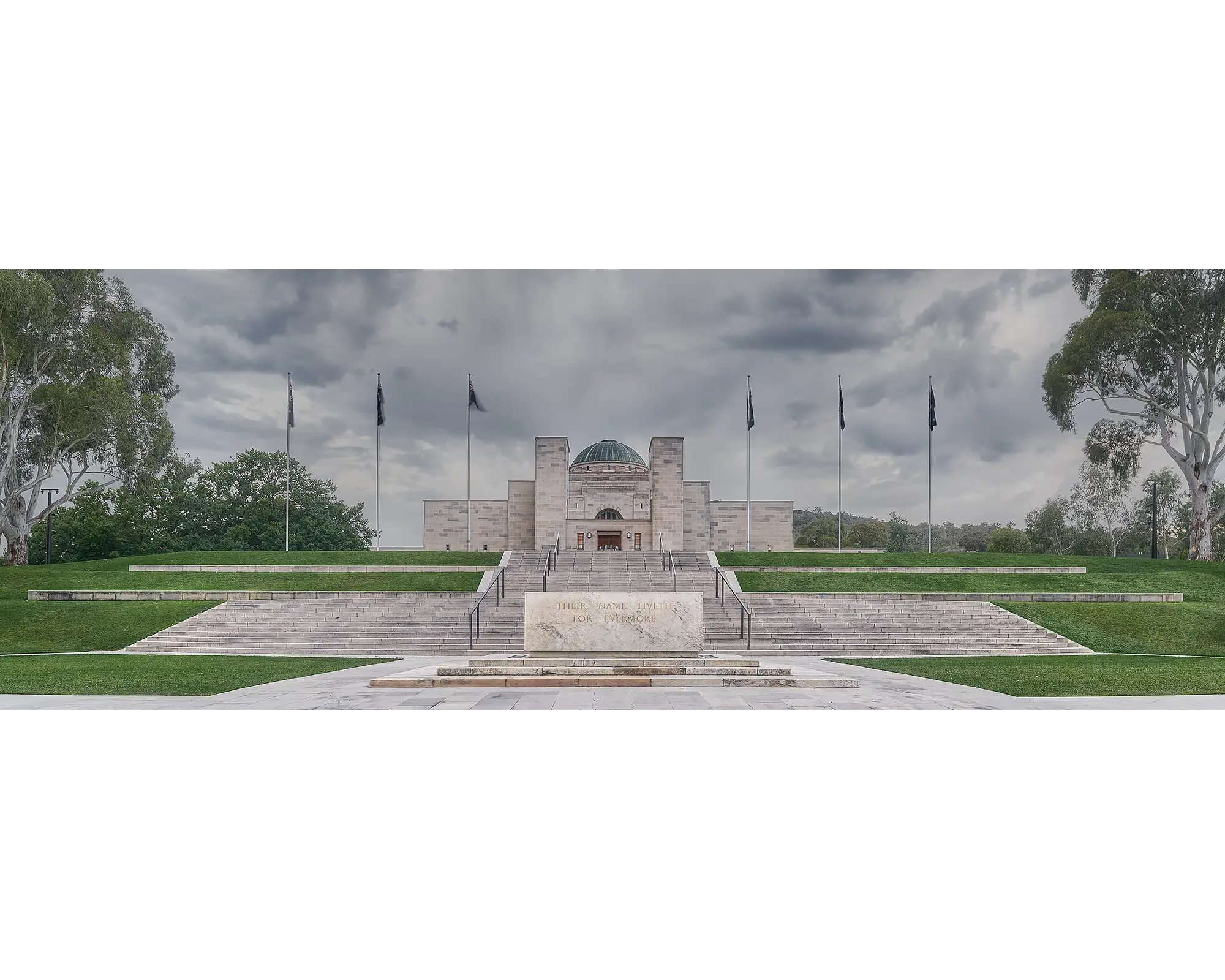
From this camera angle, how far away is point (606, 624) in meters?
11.1

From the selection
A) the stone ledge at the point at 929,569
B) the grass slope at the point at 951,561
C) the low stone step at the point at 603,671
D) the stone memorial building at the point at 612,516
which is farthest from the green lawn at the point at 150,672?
the stone memorial building at the point at 612,516

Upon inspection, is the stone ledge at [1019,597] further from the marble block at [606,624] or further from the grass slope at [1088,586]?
the marble block at [606,624]

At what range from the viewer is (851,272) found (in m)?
27.9

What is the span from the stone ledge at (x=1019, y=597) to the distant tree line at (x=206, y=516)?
25.4 m

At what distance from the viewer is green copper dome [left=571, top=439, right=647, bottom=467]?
134 ft

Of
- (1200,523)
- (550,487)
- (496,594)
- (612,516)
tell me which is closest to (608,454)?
(612,516)

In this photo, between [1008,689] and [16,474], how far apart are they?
107ft

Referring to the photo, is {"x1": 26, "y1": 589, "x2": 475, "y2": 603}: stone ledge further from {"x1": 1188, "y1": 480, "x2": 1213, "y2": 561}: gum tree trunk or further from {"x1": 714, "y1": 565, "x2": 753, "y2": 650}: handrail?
{"x1": 1188, "y1": 480, "x2": 1213, "y2": 561}: gum tree trunk

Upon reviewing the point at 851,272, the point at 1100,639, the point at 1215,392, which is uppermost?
the point at 851,272

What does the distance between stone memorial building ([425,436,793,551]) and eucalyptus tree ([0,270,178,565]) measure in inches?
514

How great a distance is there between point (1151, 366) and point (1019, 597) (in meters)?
10.8

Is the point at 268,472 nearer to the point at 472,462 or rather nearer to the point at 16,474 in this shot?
the point at 16,474

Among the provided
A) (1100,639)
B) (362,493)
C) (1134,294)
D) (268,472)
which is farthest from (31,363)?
(1134,294)

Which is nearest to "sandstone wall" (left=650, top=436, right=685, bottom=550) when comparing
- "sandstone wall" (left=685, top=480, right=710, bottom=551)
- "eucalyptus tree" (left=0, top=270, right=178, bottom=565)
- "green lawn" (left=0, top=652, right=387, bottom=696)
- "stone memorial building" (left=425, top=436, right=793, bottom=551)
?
"stone memorial building" (left=425, top=436, right=793, bottom=551)
